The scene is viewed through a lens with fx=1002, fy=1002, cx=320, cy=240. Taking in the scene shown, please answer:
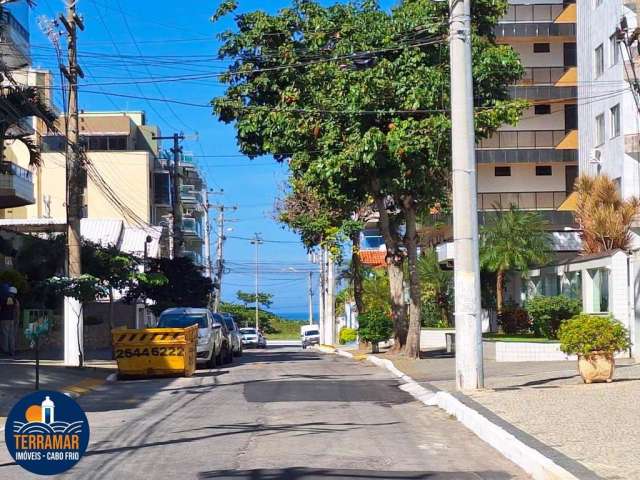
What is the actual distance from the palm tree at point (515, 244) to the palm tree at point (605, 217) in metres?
5.13

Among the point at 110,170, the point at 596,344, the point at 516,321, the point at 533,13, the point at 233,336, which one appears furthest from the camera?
the point at 110,170

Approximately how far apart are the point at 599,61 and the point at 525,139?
30.9 ft

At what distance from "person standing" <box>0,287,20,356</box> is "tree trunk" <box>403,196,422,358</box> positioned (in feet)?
38.4

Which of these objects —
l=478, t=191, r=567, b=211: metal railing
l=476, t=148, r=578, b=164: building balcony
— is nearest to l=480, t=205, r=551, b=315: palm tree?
l=476, t=148, r=578, b=164: building balcony

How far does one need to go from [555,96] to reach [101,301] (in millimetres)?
22951

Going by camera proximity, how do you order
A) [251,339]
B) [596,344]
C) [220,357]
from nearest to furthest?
[596,344] → [220,357] → [251,339]

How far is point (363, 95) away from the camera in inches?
1023

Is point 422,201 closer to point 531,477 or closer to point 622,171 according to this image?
point 622,171

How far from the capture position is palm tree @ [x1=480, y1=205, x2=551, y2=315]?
120ft

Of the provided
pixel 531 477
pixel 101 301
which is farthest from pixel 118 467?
pixel 101 301

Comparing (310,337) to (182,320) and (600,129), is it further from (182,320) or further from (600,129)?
(182,320)

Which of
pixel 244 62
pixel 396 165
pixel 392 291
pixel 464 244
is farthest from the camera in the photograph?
pixel 392 291

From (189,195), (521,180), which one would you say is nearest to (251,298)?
(189,195)

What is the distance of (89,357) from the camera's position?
3338 centimetres
